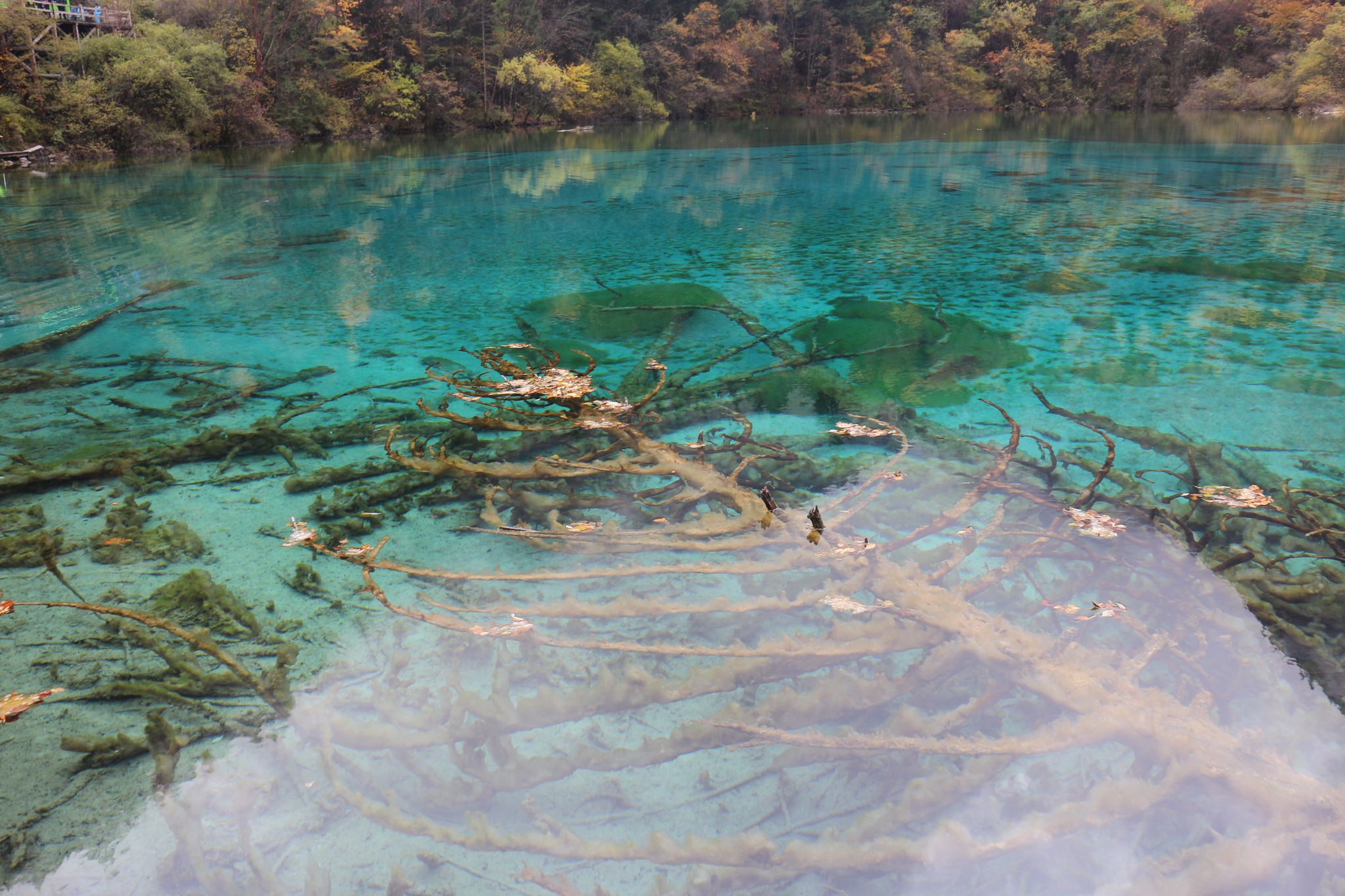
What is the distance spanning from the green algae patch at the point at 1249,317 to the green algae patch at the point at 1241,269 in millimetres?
969

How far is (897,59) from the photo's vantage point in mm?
35625

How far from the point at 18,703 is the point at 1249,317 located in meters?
6.61

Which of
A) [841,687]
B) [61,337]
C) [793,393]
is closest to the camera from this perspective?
[841,687]

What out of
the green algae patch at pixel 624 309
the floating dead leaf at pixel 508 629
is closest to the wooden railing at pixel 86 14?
the green algae patch at pixel 624 309

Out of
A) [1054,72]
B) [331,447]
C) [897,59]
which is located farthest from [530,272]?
[1054,72]

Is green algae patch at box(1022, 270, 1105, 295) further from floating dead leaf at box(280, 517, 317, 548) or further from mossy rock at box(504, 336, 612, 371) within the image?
floating dead leaf at box(280, 517, 317, 548)

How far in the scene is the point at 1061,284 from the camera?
20.1ft

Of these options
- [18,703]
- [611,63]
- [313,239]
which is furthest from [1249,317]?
[611,63]

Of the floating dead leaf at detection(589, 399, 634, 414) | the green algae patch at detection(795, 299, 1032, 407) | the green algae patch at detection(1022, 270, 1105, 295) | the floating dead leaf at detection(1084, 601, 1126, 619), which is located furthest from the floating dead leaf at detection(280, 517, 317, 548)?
the green algae patch at detection(1022, 270, 1105, 295)

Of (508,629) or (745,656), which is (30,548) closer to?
(508,629)

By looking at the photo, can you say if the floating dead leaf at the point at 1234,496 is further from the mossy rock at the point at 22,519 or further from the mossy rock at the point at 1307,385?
the mossy rock at the point at 22,519

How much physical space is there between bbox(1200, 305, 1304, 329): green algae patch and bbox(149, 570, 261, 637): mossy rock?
580 cm

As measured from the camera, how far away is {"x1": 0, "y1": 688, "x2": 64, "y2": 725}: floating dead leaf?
1828 millimetres

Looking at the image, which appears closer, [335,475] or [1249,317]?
[335,475]
